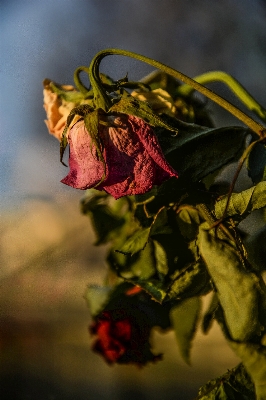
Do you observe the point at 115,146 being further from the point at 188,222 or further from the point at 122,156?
the point at 188,222

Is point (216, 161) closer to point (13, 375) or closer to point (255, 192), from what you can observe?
point (255, 192)

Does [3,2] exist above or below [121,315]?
above

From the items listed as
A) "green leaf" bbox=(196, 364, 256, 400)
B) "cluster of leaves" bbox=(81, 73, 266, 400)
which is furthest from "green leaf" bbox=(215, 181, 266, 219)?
"green leaf" bbox=(196, 364, 256, 400)

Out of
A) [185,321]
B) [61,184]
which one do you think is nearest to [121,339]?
[185,321]

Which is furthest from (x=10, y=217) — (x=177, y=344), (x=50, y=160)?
(x=177, y=344)

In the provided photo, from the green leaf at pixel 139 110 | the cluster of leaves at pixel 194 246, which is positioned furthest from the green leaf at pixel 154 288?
the green leaf at pixel 139 110

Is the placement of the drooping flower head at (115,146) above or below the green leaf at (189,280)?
above

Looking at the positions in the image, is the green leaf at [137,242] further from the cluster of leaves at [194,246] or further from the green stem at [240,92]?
the green stem at [240,92]

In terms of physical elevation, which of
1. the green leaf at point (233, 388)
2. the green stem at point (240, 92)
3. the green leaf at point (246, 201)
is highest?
the green stem at point (240, 92)
